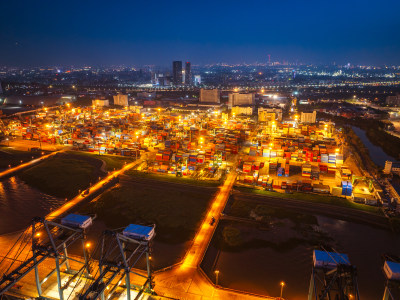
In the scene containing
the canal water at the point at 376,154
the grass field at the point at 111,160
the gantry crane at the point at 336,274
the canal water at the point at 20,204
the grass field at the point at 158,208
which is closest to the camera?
the gantry crane at the point at 336,274

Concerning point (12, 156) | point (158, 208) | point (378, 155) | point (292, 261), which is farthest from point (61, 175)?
point (378, 155)

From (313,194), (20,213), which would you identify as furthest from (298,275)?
(20,213)

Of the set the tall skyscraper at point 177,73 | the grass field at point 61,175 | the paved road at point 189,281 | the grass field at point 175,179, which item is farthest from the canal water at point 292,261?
the tall skyscraper at point 177,73

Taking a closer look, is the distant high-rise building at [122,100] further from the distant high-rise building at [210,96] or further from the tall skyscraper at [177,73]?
the tall skyscraper at [177,73]

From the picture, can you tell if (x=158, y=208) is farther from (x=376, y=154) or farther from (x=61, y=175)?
(x=376, y=154)

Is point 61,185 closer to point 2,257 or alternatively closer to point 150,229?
point 2,257

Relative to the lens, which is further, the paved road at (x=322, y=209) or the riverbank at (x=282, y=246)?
the paved road at (x=322, y=209)
